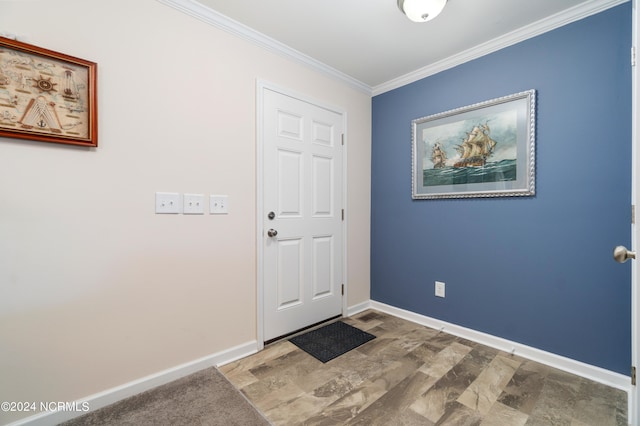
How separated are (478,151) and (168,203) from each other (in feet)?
7.65

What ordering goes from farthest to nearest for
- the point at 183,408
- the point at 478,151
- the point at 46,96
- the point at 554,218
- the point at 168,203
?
the point at 478,151 < the point at 554,218 < the point at 168,203 < the point at 183,408 < the point at 46,96

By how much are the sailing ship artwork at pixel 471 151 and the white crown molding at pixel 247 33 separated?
110 centimetres

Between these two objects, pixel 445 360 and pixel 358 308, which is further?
pixel 358 308

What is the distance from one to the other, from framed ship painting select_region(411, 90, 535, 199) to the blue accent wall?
2.7 inches

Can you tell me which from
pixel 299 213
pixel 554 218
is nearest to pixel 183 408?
pixel 299 213

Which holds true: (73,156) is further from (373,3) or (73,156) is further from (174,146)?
(373,3)

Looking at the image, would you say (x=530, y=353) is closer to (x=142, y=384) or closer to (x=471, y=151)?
(x=471, y=151)

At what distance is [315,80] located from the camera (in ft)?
8.34

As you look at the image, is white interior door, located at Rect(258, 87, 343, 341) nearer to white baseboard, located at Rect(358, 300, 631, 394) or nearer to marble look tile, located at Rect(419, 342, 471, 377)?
white baseboard, located at Rect(358, 300, 631, 394)

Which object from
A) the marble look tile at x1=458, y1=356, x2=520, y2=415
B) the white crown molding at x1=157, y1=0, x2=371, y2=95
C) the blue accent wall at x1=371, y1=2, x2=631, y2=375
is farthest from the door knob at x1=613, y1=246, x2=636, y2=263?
the white crown molding at x1=157, y1=0, x2=371, y2=95

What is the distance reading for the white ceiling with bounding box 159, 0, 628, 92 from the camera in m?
1.80

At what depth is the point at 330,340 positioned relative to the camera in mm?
2283

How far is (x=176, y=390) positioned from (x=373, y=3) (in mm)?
2684

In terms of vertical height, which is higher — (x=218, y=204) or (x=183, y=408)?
(x=218, y=204)
